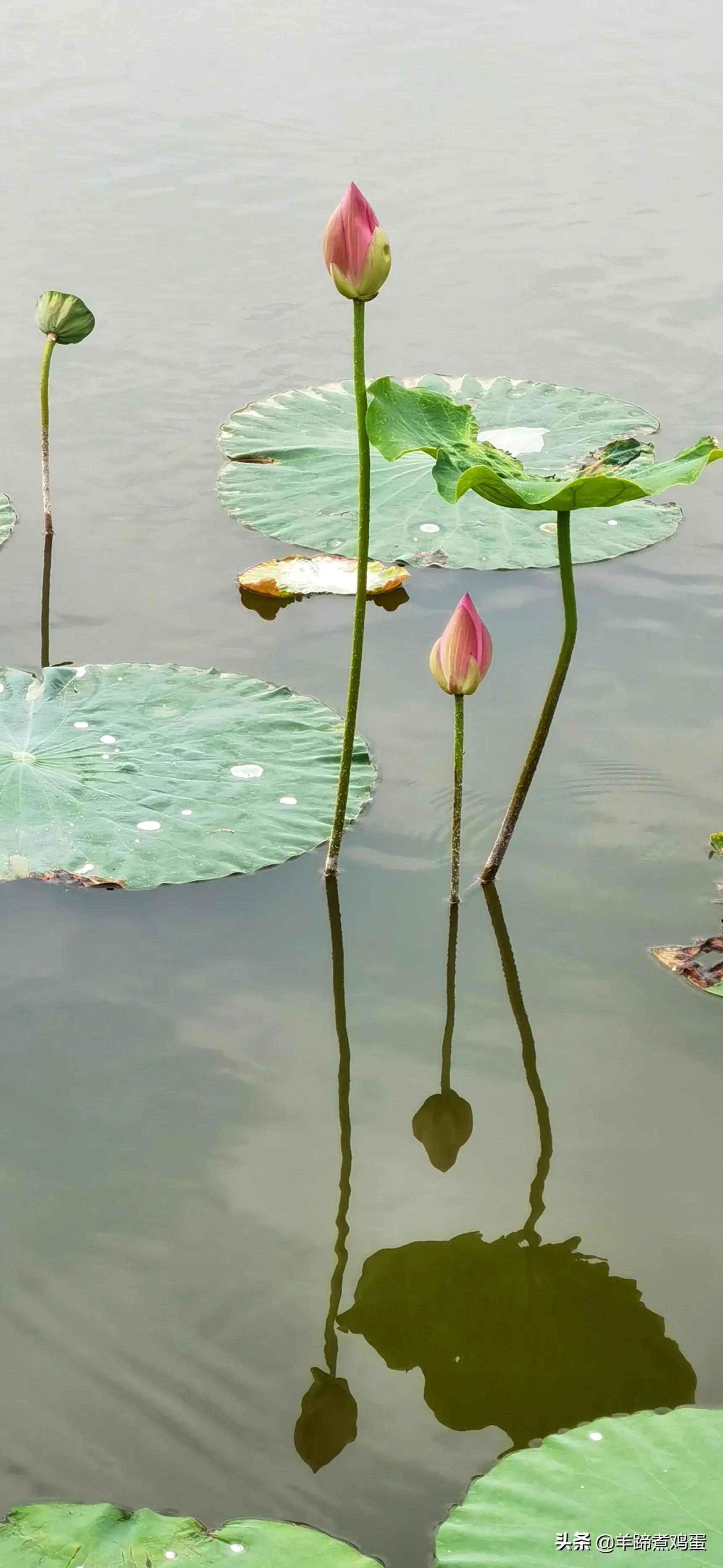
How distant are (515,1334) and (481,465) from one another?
3.64ft

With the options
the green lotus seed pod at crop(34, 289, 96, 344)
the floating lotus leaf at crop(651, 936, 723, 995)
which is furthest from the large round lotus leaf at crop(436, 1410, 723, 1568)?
the green lotus seed pod at crop(34, 289, 96, 344)

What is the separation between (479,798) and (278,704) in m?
0.45

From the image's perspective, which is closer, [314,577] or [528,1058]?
[528,1058]

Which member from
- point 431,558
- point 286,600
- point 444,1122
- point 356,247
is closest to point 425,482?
point 431,558

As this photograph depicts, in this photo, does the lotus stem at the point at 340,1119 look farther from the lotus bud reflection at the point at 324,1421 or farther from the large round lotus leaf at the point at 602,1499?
the large round lotus leaf at the point at 602,1499

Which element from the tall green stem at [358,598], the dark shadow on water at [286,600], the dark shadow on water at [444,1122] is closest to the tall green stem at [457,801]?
the tall green stem at [358,598]

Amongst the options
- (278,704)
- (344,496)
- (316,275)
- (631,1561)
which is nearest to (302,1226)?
(631,1561)

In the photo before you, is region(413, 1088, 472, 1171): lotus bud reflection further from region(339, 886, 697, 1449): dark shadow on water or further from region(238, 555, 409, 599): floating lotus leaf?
region(238, 555, 409, 599): floating lotus leaf

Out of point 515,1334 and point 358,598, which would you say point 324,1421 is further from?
point 358,598

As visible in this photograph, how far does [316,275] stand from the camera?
4707 mm

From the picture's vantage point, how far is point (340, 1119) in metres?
1.95

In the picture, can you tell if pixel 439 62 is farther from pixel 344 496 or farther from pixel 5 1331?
pixel 5 1331

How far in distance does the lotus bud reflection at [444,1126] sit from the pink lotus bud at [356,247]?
1139 millimetres

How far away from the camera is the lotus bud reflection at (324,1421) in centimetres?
151
